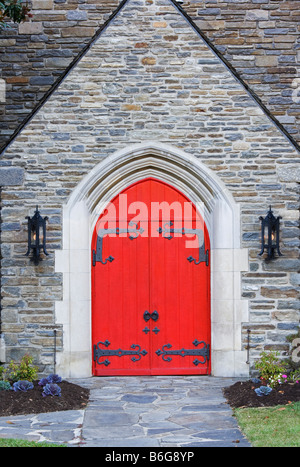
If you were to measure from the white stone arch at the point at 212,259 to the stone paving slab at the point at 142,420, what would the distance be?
39 centimetres

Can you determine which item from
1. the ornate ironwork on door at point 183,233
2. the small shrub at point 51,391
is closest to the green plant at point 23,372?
the small shrub at point 51,391

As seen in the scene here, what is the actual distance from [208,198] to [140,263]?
130cm

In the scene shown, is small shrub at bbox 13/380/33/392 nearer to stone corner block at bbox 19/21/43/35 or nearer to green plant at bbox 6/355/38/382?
green plant at bbox 6/355/38/382

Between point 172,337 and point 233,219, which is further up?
point 233,219

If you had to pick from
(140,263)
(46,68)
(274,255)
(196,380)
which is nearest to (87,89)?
(46,68)

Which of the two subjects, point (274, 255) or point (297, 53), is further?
point (297, 53)

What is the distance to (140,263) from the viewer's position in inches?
344

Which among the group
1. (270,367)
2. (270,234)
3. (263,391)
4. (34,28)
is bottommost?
(263,391)

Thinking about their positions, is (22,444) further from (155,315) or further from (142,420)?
(155,315)

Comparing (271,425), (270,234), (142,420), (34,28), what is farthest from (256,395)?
(34,28)

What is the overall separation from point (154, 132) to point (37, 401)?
3.85 metres

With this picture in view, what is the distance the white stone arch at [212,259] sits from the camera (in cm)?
841

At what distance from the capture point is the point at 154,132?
855 cm

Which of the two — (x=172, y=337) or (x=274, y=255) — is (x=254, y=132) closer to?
(x=274, y=255)
